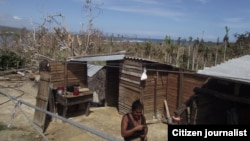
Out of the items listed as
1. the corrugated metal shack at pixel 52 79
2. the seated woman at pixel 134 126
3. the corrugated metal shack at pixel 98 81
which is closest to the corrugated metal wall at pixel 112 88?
the corrugated metal shack at pixel 98 81

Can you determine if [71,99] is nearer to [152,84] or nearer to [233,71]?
[152,84]

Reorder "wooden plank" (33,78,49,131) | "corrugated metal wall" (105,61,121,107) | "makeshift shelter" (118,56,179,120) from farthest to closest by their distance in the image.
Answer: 1. "corrugated metal wall" (105,61,121,107)
2. "makeshift shelter" (118,56,179,120)
3. "wooden plank" (33,78,49,131)

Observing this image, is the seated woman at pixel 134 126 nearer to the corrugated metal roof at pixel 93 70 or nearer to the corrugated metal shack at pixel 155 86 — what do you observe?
the corrugated metal shack at pixel 155 86

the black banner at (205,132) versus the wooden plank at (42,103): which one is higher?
the black banner at (205,132)

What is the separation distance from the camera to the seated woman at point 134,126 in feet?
15.3

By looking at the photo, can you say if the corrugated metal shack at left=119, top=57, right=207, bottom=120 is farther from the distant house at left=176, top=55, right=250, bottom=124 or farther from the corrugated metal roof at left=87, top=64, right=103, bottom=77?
the distant house at left=176, top=55, right=250, bottom=124

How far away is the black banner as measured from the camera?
3.49 metres

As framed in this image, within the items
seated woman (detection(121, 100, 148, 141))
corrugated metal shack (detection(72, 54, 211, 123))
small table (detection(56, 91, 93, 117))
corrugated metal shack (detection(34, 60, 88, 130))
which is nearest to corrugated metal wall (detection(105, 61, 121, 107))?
corrugated metal shack (detection(72, 54, 211, 123))

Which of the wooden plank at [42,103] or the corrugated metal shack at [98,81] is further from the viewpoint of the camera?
the corrugated metal shack at [98,81]

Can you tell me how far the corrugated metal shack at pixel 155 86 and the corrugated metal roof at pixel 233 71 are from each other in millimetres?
3292

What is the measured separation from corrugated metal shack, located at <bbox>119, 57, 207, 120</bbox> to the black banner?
667cm

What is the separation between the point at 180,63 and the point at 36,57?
391 inches

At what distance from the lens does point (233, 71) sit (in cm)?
627

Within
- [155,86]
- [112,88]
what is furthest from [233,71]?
[112,88]
